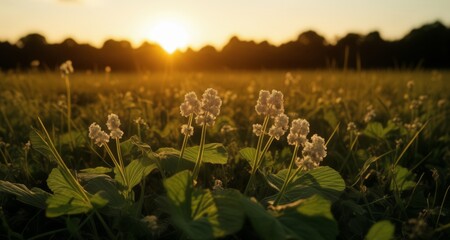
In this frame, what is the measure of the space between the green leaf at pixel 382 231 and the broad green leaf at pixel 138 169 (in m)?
0.70

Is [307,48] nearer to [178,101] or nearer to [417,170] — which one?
[178,101]

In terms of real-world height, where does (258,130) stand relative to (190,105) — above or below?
below

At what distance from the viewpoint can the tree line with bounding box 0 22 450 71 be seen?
16.8 meters

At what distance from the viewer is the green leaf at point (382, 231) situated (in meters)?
1.12

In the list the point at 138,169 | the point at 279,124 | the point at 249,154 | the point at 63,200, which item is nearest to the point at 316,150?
the point at 279,124

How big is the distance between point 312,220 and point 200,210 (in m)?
0.29

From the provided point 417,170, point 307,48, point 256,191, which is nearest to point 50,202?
point 256,191

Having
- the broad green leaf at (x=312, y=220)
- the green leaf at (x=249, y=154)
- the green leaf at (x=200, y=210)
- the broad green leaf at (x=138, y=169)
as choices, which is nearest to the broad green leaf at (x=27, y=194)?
the broad green leaf at (x=138, y=169)

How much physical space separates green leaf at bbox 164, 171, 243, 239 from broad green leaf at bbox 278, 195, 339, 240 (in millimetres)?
137

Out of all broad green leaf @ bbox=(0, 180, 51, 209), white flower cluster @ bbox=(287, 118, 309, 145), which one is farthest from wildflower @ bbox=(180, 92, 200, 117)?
broad green leaf @ bbox=(0, 180, 51, 209)

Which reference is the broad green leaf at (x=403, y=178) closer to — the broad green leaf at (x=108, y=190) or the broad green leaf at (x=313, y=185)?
the broad green leaf at (x=313, y=185)

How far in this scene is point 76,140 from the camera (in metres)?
2.41

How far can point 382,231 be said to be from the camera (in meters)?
1.14

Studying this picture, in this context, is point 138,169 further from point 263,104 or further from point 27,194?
point 263,104
